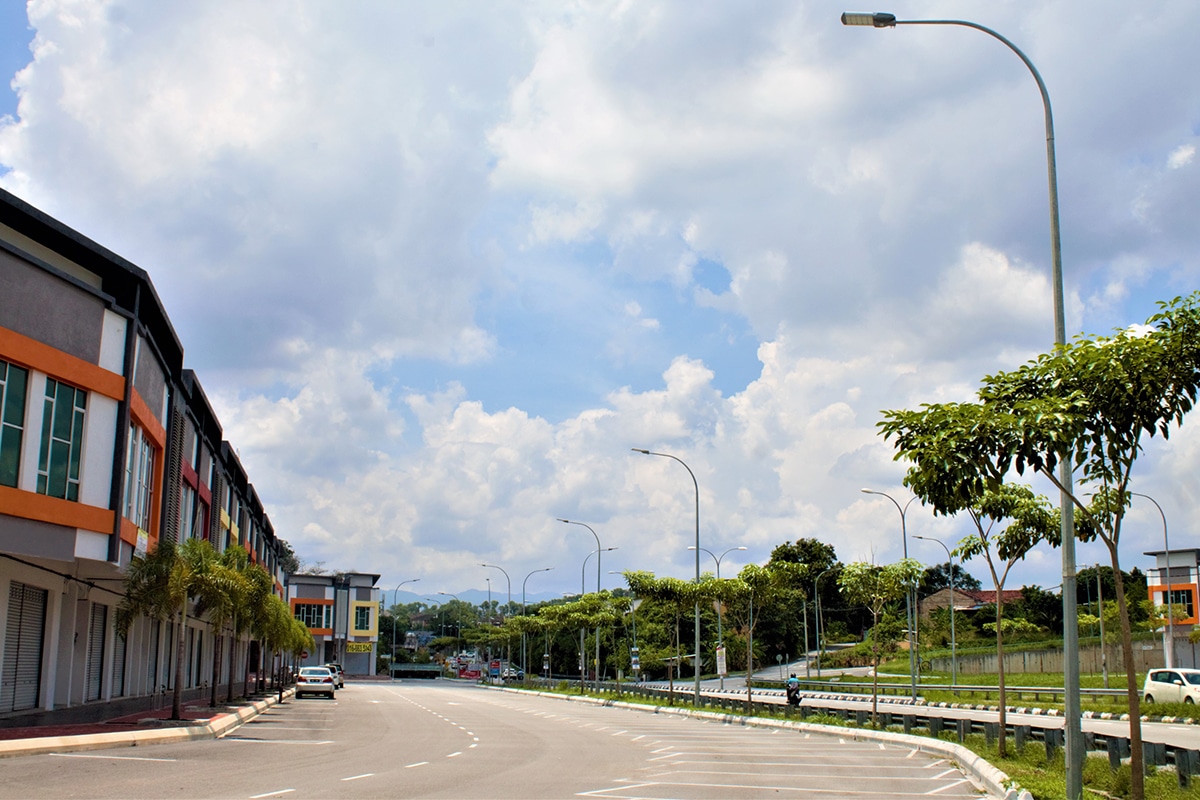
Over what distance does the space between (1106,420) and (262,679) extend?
52.9 metres

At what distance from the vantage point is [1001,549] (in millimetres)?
23422

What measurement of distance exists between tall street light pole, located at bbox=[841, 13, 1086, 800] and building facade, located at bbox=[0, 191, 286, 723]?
65.4 ft

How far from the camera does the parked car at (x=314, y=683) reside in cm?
5581

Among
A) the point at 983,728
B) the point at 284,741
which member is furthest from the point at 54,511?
the point at 983,728

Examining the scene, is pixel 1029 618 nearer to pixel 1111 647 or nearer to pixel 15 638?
pixel 1111 647

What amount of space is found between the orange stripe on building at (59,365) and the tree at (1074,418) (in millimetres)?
19927

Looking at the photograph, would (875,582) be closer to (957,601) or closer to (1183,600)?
(1183,600)

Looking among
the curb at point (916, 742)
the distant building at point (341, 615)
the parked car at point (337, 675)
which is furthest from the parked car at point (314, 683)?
the distant building at point (341, 615)

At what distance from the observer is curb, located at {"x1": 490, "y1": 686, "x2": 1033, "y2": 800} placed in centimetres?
1636

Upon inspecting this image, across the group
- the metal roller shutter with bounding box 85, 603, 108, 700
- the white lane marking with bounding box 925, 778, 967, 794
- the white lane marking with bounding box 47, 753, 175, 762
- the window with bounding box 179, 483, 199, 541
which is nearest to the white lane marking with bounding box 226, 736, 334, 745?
the white lane marking with bounding box 47, 753, 175, 762

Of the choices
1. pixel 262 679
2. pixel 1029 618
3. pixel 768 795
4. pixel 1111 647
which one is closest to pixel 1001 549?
pixel 768 795

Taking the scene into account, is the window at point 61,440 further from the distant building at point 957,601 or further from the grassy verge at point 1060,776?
the distant building at point 957,601

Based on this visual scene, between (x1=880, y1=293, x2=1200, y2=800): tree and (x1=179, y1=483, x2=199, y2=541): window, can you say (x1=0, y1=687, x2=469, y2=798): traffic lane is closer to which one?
(x1=880, y1=293, x2=1200, y2=800): tree

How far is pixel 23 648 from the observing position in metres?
27.6
